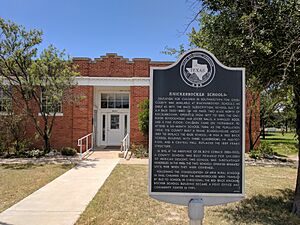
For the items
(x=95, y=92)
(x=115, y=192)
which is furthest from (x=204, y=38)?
(x=95, y=92)

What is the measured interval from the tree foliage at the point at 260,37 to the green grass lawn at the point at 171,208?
81cm

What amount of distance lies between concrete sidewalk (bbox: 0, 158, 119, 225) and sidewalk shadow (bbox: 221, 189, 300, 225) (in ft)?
10.4

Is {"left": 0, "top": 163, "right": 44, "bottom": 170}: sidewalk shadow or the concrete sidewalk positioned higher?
the concrete sidewalk

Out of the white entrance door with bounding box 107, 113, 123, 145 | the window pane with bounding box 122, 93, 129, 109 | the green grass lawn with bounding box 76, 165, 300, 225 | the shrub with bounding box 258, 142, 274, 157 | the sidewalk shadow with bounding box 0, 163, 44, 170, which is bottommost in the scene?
the sidewalk shadow with bounding box 0, 163, 44, 170

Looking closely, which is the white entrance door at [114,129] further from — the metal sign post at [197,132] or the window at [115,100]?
the metal sign post at [197,132]

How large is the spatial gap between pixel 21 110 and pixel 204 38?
12.9 meters

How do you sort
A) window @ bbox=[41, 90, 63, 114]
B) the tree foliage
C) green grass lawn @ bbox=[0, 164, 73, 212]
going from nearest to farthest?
the tree foliage
green grass lawn @ bbox=[0, 164, 73, 212]
window @ bbox=[41, 90, 63, 114]

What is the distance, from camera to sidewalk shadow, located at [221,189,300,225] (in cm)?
570

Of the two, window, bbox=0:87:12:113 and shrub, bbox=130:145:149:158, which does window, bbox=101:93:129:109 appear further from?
window, bbox=0:87:12:113

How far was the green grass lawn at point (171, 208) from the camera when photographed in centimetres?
573

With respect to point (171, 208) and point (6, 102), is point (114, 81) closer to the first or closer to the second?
point (6, 102)

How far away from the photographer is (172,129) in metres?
3.84

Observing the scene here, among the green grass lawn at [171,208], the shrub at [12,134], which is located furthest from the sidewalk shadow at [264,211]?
the shrub at [12,134]

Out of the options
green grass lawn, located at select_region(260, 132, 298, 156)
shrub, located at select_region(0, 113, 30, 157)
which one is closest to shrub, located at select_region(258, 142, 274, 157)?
green grass lawn, located at select_region(260, 132, 298, 156)
